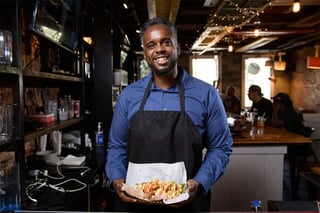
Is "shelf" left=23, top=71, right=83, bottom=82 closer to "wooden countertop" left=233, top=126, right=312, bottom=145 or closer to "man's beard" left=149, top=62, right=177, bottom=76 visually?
"man's beard" left=149, top=62, right=177, bottom=76

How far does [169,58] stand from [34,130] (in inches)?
34.3

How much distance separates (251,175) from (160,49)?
2193 millimetres

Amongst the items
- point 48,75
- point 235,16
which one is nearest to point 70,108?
point 48,75

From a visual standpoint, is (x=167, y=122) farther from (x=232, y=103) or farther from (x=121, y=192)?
(x=232, y=103)

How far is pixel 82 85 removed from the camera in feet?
9.48

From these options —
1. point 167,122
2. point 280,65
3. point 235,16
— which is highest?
point 235,16

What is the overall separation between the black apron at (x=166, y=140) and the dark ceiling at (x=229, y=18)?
6.90 ft

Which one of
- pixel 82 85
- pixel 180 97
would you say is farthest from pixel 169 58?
pixel 82 85

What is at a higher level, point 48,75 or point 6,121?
point 48,75

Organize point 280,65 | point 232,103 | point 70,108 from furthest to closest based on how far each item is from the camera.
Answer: point 280,65, point 232,103, point 70,108

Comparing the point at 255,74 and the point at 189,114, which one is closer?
the point at 189,114

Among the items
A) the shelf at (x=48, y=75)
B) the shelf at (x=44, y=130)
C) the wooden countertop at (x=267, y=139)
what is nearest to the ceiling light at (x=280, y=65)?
the wooden countertop at (x=267, y=139)

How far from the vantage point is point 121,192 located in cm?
134

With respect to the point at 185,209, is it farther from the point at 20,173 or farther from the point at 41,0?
the point at 41,0
